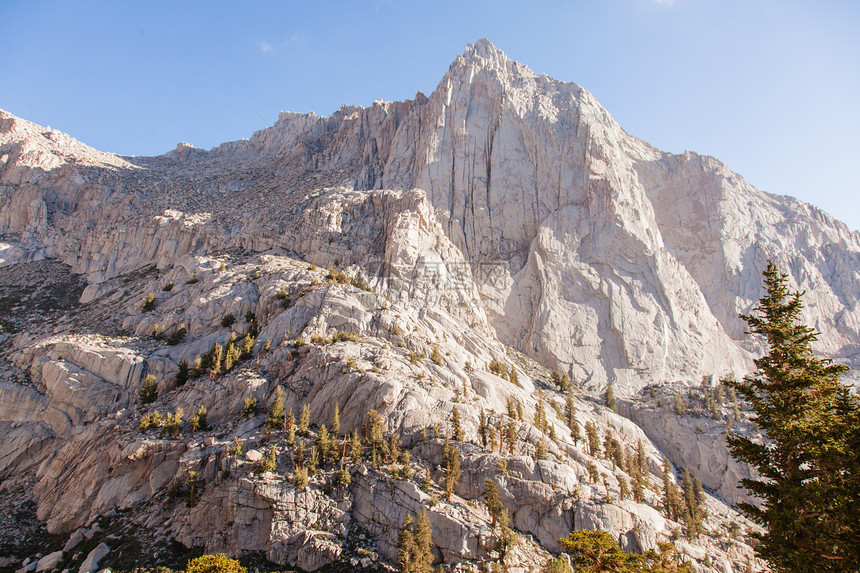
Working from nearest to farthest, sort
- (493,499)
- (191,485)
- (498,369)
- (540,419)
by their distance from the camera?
(191,485)
(493,499)
(540,419)
(498,369)

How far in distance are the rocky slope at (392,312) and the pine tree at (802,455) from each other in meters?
26.7

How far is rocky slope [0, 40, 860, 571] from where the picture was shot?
46.7 meters

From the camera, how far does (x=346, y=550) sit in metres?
41.8

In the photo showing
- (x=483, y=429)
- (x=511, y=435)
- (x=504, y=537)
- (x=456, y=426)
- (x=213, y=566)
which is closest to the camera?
(x=213, y=566)

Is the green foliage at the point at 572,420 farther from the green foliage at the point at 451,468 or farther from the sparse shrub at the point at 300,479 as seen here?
the sparse shrub at the point at 300,479

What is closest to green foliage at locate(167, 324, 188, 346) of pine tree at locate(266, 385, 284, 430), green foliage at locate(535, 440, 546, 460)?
pine tree at locate(266, 385, 284, 430)

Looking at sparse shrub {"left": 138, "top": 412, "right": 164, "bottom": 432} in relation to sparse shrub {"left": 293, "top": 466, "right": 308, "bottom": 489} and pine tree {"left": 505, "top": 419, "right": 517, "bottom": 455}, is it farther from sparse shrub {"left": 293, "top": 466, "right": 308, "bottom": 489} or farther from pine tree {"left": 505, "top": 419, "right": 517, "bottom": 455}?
pine tree {"left": 505, "top": 419, "right": 517, "bottom": 455}

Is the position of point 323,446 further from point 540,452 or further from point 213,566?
point 540,452

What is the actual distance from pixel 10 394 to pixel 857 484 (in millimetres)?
80613

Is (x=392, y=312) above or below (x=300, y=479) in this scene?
above

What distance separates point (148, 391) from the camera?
57.3 metres

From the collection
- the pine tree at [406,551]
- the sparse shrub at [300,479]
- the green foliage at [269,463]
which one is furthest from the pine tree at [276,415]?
the pine tree at [406,551]

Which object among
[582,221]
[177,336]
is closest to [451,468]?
[177,336]

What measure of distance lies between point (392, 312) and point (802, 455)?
57011 millimetres
